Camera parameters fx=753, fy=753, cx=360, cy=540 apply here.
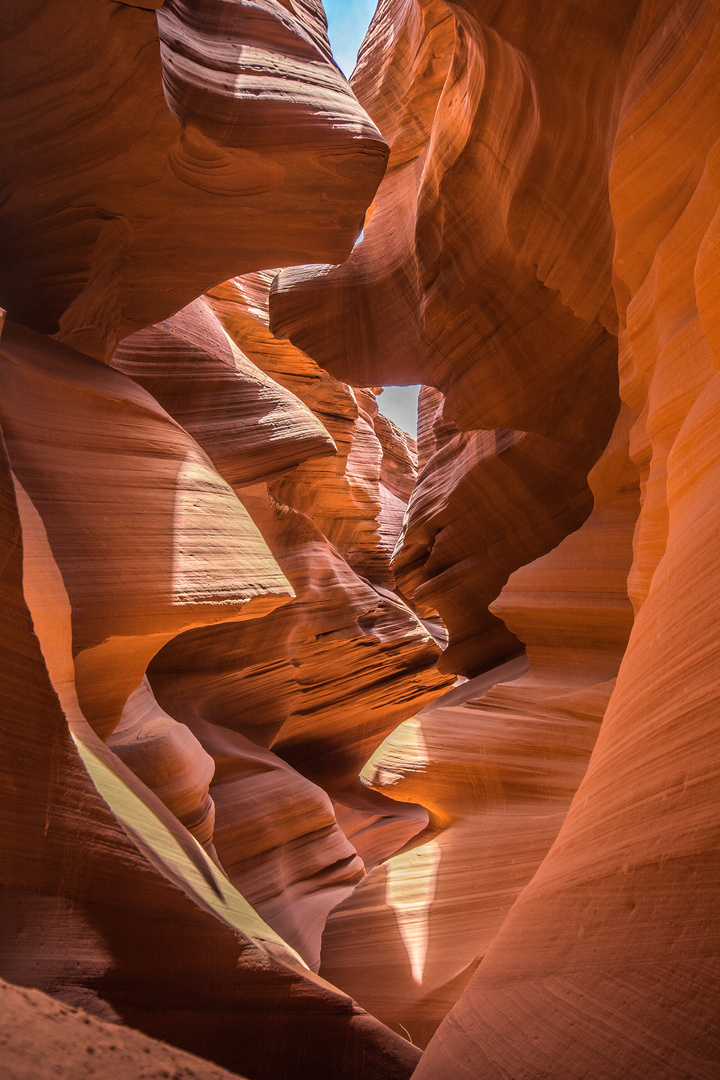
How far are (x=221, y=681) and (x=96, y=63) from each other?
239 inches

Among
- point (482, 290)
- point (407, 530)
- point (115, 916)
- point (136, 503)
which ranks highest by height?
point (482, 290)

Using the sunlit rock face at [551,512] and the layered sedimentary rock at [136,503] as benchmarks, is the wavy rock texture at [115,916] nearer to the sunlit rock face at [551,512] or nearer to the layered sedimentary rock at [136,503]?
the layered sedimentary rock at [136,503]

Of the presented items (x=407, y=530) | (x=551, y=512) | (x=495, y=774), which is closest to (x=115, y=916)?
(x=495, y=774)

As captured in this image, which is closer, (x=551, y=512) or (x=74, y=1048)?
(x=74, y=1048)

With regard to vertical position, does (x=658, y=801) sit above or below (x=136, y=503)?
above

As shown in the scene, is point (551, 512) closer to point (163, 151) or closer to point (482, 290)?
point (482, 290)

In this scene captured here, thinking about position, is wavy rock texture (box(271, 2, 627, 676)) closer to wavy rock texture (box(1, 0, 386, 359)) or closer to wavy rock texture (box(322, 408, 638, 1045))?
wavy rock texture (box(1, 0, 386, 359))

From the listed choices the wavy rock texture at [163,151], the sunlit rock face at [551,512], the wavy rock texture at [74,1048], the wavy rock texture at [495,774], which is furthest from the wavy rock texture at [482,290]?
the wavy rock texture at [74,1048]

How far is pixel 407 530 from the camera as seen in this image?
8.23 meters

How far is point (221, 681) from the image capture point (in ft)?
26.8

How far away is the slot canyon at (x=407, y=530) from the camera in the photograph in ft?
5.49

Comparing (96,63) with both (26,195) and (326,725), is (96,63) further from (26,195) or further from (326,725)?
(326,725)

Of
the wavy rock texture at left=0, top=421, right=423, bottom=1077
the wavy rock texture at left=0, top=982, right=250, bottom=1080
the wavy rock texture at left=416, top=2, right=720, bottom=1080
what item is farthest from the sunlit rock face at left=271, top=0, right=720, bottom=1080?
Result: the wavy rock texture at left=0, top=421, right=423, bottom=1077

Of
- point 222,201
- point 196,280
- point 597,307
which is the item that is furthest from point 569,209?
point 196,280
